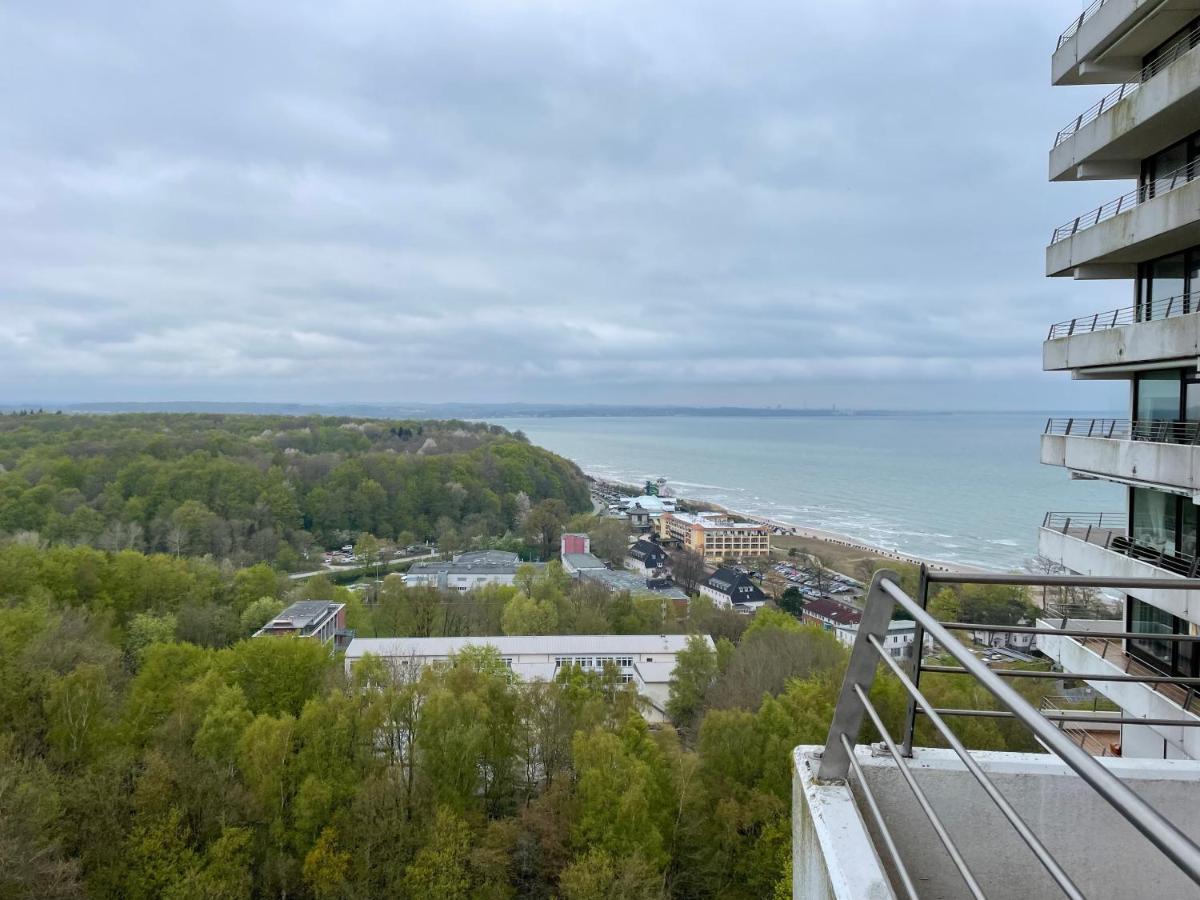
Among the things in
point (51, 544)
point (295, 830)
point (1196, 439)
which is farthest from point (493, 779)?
point (51, 544)

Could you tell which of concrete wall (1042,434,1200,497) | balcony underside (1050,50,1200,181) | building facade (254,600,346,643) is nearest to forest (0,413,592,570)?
building facade (254,600,346,643)

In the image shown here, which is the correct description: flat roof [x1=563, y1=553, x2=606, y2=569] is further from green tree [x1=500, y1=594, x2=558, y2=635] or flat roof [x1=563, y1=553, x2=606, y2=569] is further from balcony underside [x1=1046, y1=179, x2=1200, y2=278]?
balcony underside [x1=1046, y1=179, x2=1200, y2=278]

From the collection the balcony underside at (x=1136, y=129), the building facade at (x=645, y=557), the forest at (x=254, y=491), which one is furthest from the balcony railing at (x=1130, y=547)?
the forest at (x=254, y=491)

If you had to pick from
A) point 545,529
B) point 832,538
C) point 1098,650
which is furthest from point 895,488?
point 1098,650

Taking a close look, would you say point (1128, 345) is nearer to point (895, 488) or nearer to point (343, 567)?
point (343, 567)

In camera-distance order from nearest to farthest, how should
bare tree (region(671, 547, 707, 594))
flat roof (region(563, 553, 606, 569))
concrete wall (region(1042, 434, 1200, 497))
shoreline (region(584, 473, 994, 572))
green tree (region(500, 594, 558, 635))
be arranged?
concrete wall (region(1042, 434, 1200, 497)) → green tree (region(500, 594, 558, 635)) → shoreline (region(584, 473, 994, 572)) → bare tree (region(671, 547, 707, 594)) → flat roof (region(563, 553, 606, 569))

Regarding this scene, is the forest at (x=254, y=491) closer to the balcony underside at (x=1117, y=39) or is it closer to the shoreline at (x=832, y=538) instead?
the shoreline at (x=832, y=538)
